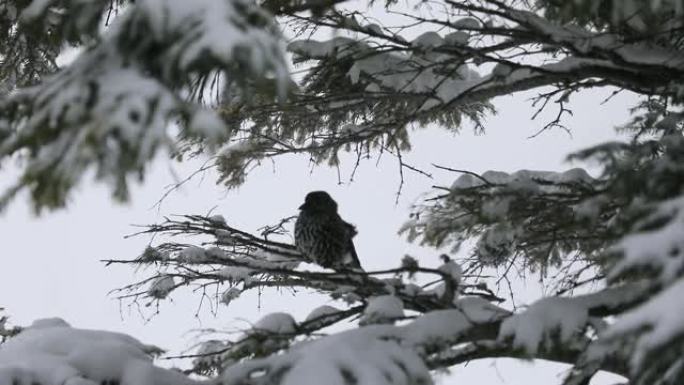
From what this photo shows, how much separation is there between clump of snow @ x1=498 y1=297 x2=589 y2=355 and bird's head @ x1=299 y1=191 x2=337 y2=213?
2671 mm

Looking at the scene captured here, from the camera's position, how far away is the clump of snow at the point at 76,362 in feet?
9.07

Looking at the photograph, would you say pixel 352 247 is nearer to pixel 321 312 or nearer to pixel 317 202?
pixel 317 202

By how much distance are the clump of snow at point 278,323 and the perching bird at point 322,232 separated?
7.09 ft

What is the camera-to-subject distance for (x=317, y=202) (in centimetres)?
513

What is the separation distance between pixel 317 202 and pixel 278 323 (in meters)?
2.42

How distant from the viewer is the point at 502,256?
4531 millimetres

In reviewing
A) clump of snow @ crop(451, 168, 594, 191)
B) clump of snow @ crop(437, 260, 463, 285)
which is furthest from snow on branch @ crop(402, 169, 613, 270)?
clump of snow @ crop(437, 260, 463, 285)

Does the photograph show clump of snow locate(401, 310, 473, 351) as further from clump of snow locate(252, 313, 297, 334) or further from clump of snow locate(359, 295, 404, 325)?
clump of snow locate(252, 313, 297, 334)

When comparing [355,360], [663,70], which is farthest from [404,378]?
[663,70]

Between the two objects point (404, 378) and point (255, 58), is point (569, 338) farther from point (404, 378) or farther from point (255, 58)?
point (255, 58)

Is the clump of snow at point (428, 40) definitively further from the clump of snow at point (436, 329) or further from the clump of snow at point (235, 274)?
the clump of snow at point (235, 274)

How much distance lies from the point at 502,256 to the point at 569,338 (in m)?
2.03

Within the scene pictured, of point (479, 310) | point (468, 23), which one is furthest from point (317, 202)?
point (479, 310)

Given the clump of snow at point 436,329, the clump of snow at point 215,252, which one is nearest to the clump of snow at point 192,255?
the clump of snow at point 215,252
